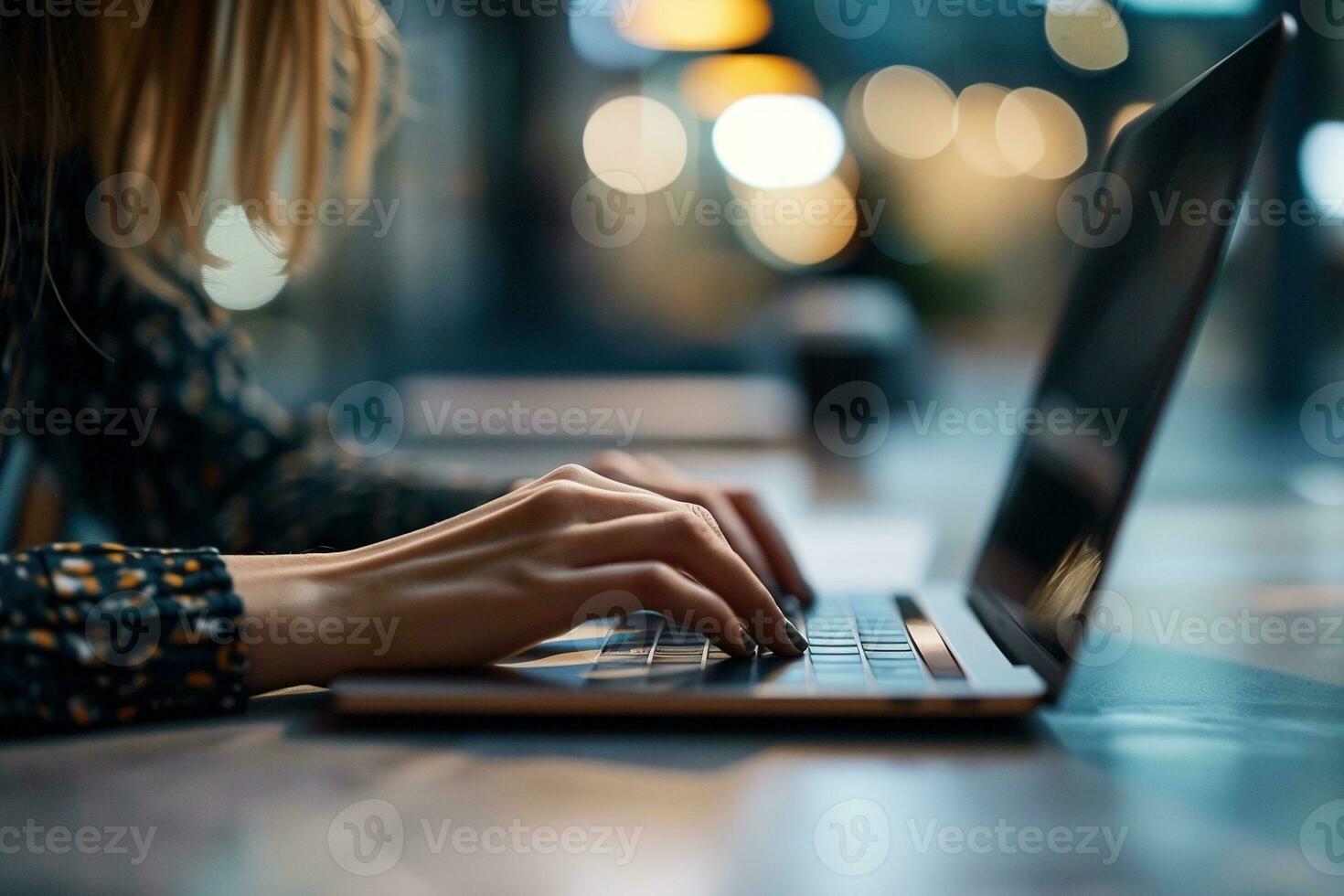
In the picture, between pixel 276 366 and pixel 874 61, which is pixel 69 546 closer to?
pixel 276 366

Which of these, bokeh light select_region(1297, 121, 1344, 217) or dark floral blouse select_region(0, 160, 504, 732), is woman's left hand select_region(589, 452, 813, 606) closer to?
dark floral blouse select_region(0, 160, 504, 732)

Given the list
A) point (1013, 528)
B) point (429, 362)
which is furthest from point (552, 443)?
point (429, 362)

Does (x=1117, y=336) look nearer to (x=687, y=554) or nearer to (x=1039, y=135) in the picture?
(x=687, y=554)

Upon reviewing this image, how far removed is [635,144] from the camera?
21.7 feet

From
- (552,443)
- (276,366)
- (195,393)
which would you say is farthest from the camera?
(276,366)

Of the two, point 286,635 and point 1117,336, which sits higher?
point 1117,336

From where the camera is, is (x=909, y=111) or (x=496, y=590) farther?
(x=909, y=111)

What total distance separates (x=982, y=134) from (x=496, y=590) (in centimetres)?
870

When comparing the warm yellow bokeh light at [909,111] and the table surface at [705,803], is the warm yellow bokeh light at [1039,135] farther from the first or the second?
the table surface at [705,803]

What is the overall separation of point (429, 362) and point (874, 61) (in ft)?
10.7

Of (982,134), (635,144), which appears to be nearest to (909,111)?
(982,134)

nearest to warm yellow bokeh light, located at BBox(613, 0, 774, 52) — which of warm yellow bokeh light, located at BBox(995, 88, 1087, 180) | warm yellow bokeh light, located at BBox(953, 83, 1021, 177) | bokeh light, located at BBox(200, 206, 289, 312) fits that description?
bokeh light, located at BBox(200, 206, 289, 312)

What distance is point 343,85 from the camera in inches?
42.1

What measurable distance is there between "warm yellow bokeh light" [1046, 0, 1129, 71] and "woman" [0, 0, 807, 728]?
5.18m
